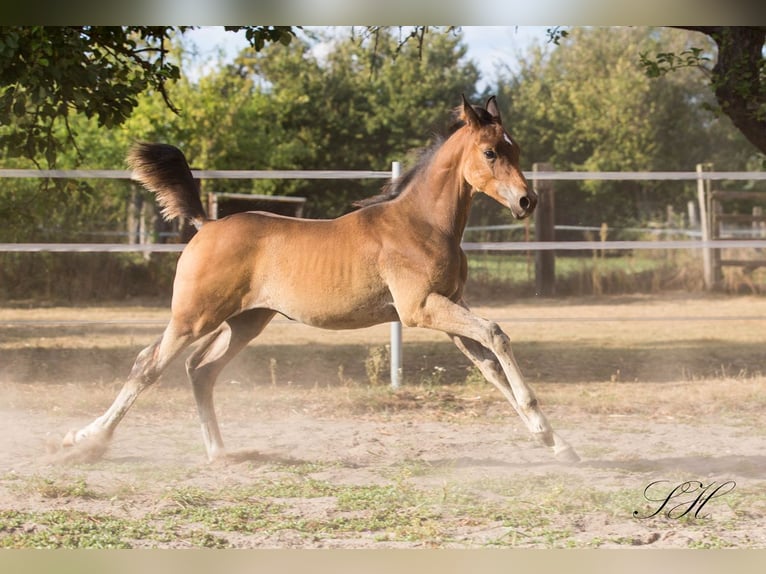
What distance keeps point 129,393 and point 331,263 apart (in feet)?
4.05

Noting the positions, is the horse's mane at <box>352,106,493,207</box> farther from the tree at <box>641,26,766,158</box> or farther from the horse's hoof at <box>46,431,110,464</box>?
the tree at <box>641,26,766,158</box>

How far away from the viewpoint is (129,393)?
4.90 metres

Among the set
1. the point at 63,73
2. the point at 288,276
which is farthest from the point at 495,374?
the point at 63,73

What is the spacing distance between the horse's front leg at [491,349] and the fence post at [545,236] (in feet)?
27.2

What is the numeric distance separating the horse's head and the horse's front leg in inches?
23.1

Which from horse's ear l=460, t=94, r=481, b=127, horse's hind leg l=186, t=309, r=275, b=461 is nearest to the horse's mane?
horse's ear l=460, t=94, r=481, b=127

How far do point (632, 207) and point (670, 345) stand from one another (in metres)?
10.6

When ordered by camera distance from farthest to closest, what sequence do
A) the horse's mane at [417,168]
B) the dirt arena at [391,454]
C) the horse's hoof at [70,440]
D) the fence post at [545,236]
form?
the fence post at [545,236] < the horse's mane at [417,168] < the horse's hoof at [70,440] < the dirt arena at [391,454]

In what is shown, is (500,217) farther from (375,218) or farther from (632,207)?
(375,218)

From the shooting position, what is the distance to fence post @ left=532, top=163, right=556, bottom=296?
13.0 metres

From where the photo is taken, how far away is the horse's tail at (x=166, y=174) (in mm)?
5152

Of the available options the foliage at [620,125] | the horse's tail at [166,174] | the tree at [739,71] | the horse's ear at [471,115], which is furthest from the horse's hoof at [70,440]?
the foliage at [620,125]

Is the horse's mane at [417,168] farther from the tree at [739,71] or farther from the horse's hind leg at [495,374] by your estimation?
the tree at [739,71]

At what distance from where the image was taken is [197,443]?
18.7 feet
